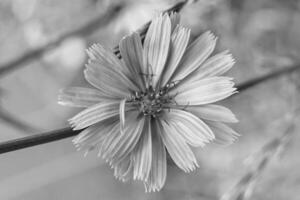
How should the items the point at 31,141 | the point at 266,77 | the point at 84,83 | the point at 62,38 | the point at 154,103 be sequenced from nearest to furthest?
the point at 31,141 < the point at 154,103 < the point at 266,77 < the point at 62,38 < the point at 84,83

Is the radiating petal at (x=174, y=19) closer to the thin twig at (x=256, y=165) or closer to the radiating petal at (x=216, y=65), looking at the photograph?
the radiating petal at (x=216, y=65)

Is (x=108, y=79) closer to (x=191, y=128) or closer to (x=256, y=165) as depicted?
(x=191, y=128)

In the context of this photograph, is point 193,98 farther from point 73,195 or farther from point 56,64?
point 73,195

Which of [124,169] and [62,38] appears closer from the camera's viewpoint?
[124,169]

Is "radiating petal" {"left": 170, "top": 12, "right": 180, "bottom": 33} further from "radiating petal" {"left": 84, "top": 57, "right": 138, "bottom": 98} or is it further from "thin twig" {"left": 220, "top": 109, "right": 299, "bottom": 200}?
"thin twig" {"left": 220, "top": 109, "right": 299, "bottom": 200}

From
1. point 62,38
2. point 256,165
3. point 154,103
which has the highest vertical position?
point 62,38

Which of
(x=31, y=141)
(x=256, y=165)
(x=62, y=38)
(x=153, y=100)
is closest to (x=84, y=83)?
(x=62, y=38)

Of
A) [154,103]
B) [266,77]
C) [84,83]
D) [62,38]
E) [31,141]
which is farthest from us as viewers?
[84,83]

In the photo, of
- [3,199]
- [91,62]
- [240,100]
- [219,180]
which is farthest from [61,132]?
[3,199]
